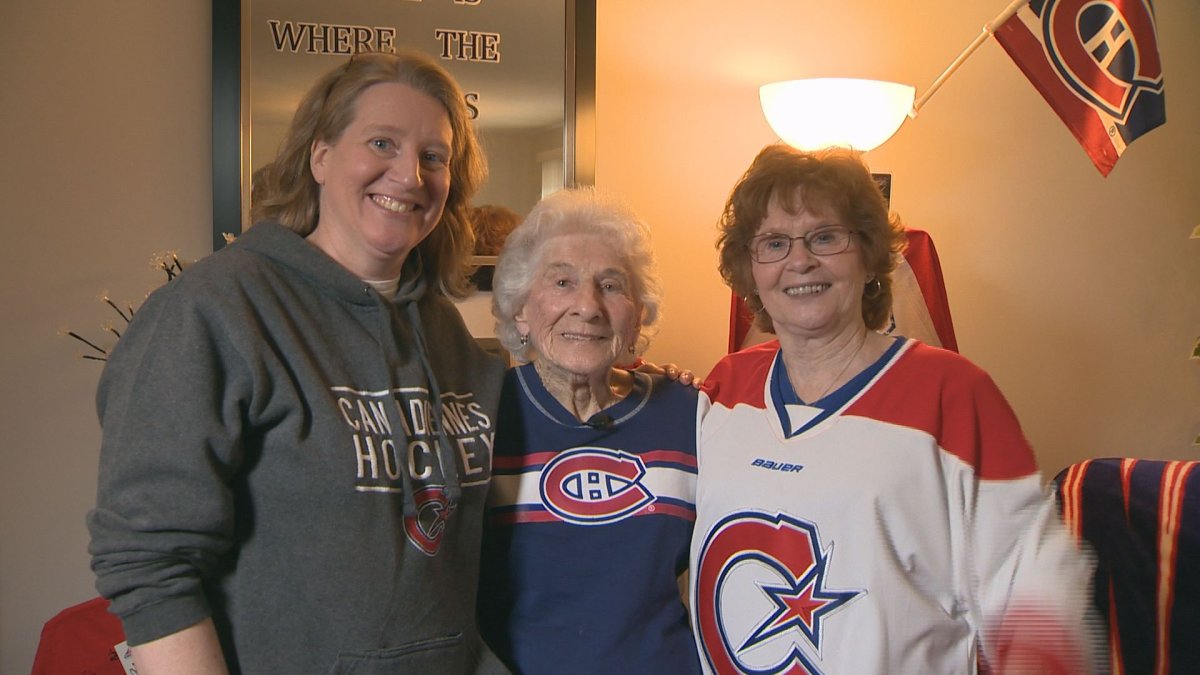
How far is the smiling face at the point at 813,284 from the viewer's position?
156 centimetres

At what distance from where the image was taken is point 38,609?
95.3 inches

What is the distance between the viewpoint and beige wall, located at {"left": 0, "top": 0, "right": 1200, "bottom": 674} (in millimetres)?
2396

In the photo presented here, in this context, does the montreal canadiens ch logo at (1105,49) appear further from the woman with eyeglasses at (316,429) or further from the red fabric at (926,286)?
the woman with eyeglasses at (316,429)

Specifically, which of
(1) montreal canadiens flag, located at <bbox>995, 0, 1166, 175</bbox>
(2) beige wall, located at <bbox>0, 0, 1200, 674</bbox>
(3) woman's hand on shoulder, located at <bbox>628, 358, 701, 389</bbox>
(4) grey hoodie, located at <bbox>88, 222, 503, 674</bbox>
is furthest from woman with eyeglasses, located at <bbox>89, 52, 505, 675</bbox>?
(1) montreal canadiens flag, located at <bbox>995, 0, 1166, 175</bbox>

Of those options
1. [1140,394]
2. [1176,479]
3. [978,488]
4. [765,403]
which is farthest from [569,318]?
A: [1140,394]

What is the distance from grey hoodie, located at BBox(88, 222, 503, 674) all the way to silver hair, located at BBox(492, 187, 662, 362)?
0.34 metres

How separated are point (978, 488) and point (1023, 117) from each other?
2.63 m

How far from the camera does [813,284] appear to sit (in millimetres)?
1573

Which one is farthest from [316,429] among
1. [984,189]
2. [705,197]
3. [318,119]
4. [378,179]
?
[984,189]

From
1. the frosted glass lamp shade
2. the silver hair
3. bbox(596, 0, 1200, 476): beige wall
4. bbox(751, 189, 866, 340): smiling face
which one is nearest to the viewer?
bbox(751, 189, 866, 340): smiling face

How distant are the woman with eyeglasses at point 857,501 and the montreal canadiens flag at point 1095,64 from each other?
1379 mm

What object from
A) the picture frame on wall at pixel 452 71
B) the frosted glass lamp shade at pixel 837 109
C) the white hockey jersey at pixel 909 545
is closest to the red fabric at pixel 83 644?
the picture frame on wall at pixel 452 71

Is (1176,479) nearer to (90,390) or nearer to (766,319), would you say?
(766,319)

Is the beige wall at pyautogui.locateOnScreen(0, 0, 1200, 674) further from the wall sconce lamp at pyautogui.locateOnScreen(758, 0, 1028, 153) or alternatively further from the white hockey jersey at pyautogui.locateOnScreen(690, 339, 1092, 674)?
the white hockey jersey at pyautogui.locateOnScreen(690, 339, 1092, 674)
